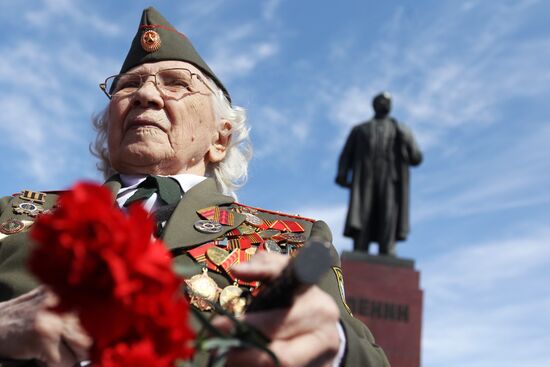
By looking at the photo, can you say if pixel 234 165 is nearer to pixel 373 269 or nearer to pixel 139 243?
pixel 139 243

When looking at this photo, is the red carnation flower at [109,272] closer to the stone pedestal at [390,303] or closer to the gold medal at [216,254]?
the gold medal at [216,254]

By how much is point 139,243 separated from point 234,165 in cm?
236

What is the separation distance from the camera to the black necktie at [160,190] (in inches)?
96.4

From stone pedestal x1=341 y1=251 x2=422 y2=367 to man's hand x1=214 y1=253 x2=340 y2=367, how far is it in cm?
994

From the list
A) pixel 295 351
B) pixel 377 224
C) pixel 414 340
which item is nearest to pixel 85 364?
pixel 295 351

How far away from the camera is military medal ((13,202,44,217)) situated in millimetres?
2541

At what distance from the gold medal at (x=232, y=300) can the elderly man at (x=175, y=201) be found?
7 centimetres

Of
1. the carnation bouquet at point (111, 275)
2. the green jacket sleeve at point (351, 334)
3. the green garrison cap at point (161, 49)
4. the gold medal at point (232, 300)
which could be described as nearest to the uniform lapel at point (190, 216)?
the gold medal at point (232, 300)

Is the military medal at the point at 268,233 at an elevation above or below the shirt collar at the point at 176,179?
below

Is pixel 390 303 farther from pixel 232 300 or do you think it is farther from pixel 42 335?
pixel 42 335

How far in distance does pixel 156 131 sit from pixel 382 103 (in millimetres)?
11754

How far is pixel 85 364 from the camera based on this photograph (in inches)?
64.4

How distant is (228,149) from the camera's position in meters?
3.20

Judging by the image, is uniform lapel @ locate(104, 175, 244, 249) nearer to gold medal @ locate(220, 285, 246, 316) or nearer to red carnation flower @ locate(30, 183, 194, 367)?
gold medal @ locate(220, 285, 246, 316)
